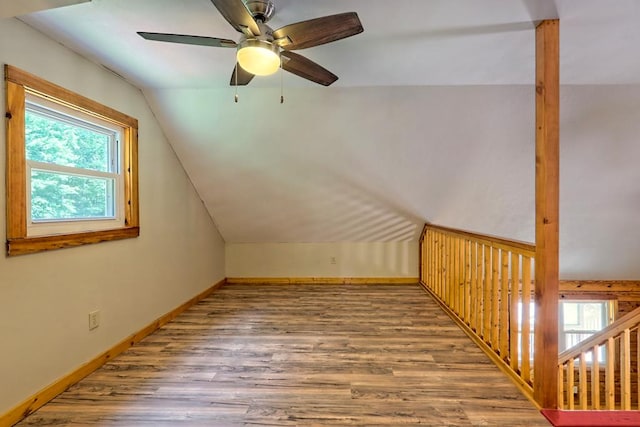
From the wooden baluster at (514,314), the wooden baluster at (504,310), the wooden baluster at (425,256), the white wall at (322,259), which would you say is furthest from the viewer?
the white wall at (322,259)

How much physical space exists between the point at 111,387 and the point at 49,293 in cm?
70

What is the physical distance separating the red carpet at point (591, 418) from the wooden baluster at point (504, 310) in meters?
0.54

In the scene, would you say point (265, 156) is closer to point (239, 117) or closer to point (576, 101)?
point (239, 117)

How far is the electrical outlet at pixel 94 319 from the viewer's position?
219 centimetres

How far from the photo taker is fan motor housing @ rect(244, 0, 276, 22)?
153 centimetres

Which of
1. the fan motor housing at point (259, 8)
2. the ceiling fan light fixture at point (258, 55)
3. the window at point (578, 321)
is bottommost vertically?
the window at point (578, 321)

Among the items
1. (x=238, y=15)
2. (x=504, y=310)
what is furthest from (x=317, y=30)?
(x=504, y=310)

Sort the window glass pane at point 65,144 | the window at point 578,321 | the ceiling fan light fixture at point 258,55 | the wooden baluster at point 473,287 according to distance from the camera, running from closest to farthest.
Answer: the ceiling fan light fixture at point 258,55
the window glass pane at point 65,144
the wooden baluster at point 473,287
the window at point 578,321

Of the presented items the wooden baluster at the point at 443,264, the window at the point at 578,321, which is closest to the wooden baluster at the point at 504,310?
the wooden baluster at the point at 443,264

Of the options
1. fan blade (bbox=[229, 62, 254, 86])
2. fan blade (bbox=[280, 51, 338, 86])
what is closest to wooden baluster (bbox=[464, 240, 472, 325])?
fan blade (bbox=[280, 51, 338, 86])

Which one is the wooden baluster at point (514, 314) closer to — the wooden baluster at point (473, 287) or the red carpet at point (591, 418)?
the red carpet at point (591, 418)

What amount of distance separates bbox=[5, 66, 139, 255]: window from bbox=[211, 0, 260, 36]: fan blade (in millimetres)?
1271

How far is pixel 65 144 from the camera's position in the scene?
214 centimetres

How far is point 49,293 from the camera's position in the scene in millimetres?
1896
